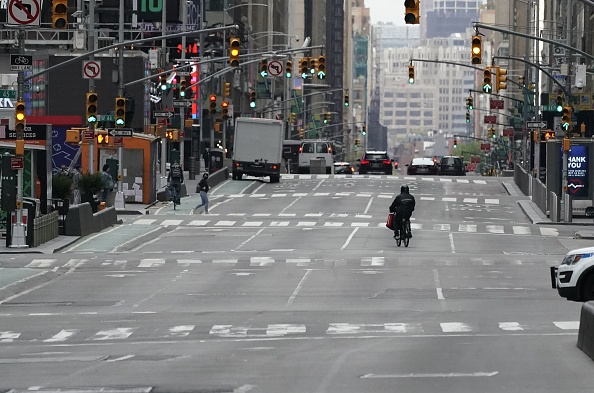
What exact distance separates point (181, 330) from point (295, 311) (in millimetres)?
3581

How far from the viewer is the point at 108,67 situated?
90875 millimetres

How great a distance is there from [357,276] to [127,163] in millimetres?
31383

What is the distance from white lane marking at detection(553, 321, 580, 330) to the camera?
22344mm

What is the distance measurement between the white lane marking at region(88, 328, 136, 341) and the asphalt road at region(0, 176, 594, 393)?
91 mm

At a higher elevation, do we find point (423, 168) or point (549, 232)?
point (423, 168)

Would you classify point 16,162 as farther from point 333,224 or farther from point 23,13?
point 333,224

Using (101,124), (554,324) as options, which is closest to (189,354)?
(554,324)

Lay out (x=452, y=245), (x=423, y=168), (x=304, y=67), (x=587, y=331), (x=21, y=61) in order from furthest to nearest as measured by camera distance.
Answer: (x=423, y=168), (x=304, y=67), (x=452, y=245), (x=21, y=61), (x=587, y=331)

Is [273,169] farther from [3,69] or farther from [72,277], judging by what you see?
[72,277]

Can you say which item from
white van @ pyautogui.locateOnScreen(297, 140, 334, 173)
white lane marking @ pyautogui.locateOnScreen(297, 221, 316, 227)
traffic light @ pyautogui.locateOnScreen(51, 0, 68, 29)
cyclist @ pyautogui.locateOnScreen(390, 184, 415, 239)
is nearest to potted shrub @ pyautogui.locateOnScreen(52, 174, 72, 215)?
white lane marking @ pyautogui.locateOnScreen(297, 221, 316, 227)

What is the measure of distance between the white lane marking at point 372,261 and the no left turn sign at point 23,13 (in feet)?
35.6

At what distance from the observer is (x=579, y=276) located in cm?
2603

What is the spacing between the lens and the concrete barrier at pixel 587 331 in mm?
17728

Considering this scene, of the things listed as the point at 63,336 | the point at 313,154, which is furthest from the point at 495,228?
the point at 313,154
